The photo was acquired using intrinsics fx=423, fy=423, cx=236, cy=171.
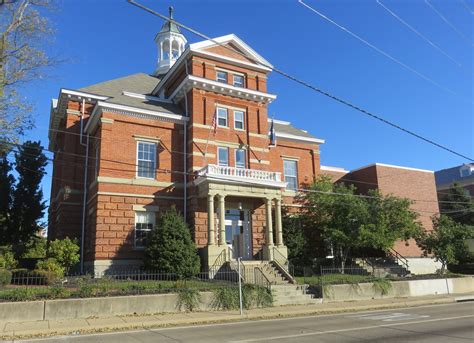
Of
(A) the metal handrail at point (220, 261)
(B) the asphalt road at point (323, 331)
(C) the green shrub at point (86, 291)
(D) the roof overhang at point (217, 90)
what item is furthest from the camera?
(D) the roof overhang at point (217, 90)

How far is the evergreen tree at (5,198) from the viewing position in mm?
34375

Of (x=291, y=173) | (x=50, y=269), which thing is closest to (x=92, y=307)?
(x=50, y=269)

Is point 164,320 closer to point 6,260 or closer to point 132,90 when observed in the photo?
point 6,260

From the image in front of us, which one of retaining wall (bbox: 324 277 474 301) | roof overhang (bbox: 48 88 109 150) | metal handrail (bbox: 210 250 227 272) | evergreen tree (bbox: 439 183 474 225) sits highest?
roof overhang (bbox: 48 88 109 150)

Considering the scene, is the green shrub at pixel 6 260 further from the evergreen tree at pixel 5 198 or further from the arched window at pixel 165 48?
the arched window at pixel 165 48

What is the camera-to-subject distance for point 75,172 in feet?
97.5

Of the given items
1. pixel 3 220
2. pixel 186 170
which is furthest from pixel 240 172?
pixel 3 220

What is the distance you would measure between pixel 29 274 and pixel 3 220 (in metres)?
15.9

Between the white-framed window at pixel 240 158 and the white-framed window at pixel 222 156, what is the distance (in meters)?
0.70

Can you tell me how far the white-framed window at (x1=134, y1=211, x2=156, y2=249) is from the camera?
26203 millimetres

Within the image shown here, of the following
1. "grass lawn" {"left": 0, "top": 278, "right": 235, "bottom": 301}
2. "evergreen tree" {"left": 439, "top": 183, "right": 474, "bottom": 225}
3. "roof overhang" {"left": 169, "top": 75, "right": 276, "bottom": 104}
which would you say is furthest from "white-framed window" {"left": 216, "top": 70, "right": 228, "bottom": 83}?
"evergreen tree" {"left": 439, "top": 183, "right": 474, "bottom": 225}

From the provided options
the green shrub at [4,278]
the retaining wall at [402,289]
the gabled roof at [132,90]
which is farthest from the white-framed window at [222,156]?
the green shrub at [4,278]

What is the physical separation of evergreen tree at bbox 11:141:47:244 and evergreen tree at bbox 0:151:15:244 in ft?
1.24

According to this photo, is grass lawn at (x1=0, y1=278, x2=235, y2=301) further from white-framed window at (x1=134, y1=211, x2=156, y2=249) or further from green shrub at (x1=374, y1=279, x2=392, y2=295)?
green shrub at (x1=374, y1=279, x2=392, y2=295)
